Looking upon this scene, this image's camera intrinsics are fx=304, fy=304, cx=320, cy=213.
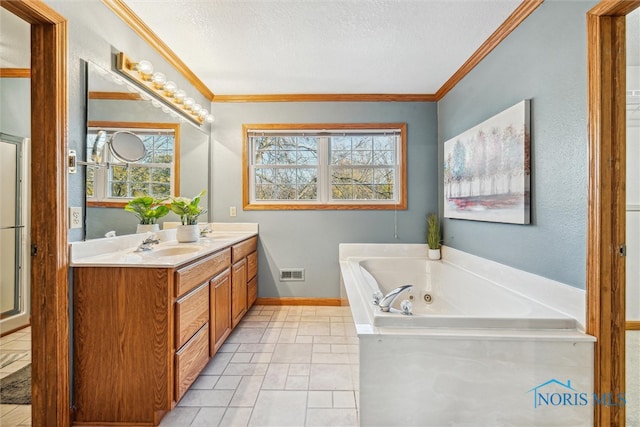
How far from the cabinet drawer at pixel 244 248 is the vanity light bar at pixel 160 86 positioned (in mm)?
1296

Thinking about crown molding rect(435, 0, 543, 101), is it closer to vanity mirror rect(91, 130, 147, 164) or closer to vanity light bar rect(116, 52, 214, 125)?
vanity light bar rect(116, 52, 214, 125)

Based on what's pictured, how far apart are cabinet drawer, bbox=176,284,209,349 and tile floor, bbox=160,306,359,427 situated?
15.0 inches

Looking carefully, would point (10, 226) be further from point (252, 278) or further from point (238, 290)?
point (252, 278)

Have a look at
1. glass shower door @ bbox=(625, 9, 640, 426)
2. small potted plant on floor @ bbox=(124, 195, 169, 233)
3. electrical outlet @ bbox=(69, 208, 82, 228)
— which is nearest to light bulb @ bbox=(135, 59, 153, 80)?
small potted plant on floor @ bbox=(124, 195, 169, 233)

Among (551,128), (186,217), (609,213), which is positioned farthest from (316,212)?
(609,213)

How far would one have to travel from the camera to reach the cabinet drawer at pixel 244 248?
2.62m

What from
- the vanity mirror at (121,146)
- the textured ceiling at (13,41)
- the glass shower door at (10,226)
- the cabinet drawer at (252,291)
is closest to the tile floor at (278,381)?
the cabinet drawer at (252,291)

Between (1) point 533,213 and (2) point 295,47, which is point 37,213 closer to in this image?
(2) point 295,47

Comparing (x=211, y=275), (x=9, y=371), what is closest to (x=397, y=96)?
(x=211, y=275)

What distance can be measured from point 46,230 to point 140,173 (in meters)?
0.89

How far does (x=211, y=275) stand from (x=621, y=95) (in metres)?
2.43

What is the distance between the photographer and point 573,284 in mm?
1532

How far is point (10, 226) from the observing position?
2453 millimetres

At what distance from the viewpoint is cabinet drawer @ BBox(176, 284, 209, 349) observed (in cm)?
162
